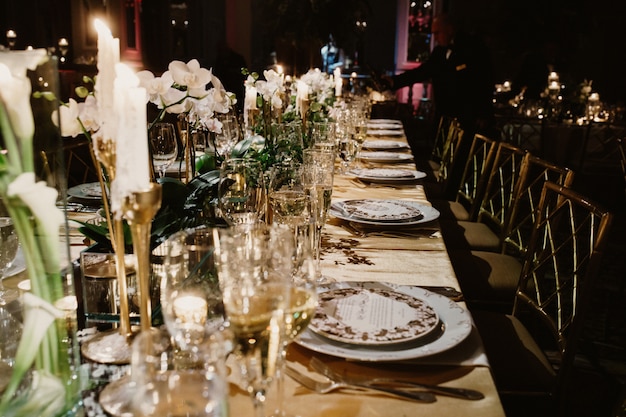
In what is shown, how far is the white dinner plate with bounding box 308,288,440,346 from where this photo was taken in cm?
95

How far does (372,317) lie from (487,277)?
1313mm

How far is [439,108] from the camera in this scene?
6.14 m

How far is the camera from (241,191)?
1.28 metres

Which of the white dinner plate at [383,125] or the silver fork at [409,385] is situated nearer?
the silver fork at [409,385]

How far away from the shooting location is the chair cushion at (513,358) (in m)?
1.48

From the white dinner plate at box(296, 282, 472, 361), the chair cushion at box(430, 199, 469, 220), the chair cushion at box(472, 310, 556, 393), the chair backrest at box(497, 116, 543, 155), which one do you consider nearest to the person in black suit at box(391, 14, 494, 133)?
the chair backrest at box(497, 116, 543, 155)

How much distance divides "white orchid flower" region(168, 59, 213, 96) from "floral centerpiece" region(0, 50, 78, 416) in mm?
611

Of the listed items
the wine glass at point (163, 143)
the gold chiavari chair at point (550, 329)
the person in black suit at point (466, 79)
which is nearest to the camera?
the gold chiavari chair at point (550, 329)

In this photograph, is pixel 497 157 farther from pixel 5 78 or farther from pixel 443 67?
pixel 443 67

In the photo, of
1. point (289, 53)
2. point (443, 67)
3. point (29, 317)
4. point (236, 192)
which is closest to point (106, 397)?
point (29, 317)

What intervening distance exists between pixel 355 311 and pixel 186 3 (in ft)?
33.9

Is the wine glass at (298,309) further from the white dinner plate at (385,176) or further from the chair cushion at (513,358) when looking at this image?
the white dinner plate at (385,176)

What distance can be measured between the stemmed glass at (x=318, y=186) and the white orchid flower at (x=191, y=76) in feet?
1.09

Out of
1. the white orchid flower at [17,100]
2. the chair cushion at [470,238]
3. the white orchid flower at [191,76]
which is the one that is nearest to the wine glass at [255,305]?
the white orchid flower at [17,100]
